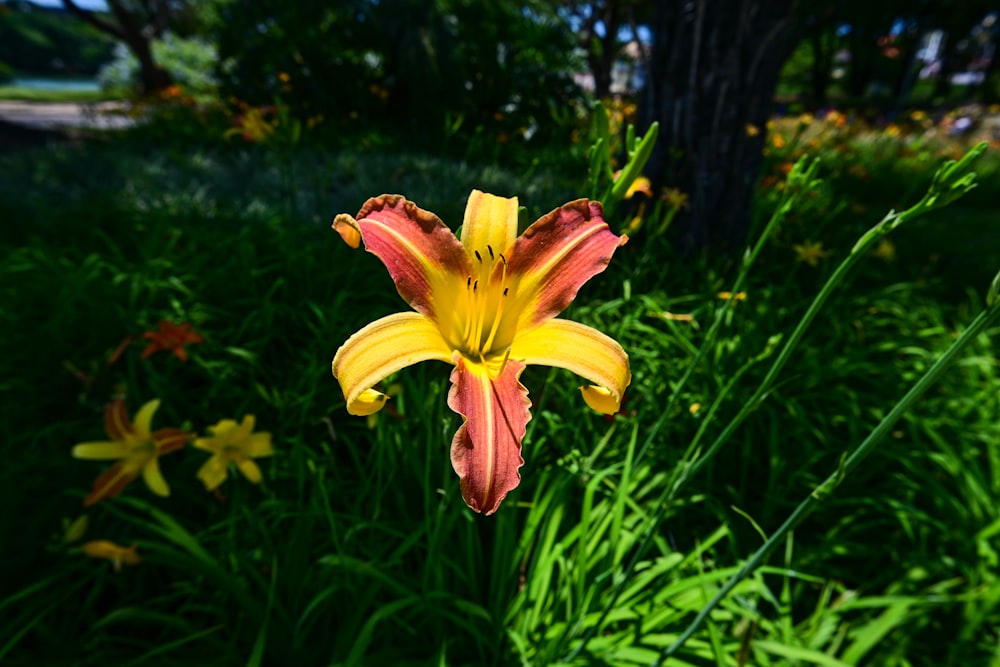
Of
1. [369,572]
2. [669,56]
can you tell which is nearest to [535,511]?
[369,572]

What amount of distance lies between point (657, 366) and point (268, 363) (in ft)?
4.70

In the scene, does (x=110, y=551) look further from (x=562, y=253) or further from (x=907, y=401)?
(x=907, y=401)

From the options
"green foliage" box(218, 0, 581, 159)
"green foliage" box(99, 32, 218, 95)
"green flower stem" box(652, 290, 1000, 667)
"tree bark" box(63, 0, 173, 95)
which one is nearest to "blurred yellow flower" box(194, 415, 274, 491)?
"green flower stem" box(652, 290, 1000, 667)

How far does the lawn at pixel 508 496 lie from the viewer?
124cm

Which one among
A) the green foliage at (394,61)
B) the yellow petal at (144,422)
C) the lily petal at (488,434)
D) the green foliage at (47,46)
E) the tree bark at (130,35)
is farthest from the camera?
the green foliage at (47,46)

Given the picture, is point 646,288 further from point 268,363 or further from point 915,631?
point 268,363

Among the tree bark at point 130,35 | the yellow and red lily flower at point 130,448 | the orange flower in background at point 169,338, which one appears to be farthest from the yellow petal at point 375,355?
the tree bark at point 130,35

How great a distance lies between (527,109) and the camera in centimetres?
437

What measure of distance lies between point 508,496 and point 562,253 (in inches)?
30.5

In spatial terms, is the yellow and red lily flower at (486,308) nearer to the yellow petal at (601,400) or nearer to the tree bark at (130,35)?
the yellow petal at (601,400)

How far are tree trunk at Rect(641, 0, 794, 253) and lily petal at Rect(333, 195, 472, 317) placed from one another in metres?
1.68

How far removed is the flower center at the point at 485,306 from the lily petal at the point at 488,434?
0.09m

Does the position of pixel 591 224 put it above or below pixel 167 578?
above

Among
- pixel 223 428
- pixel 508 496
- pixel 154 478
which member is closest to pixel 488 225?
pixel 508 496
